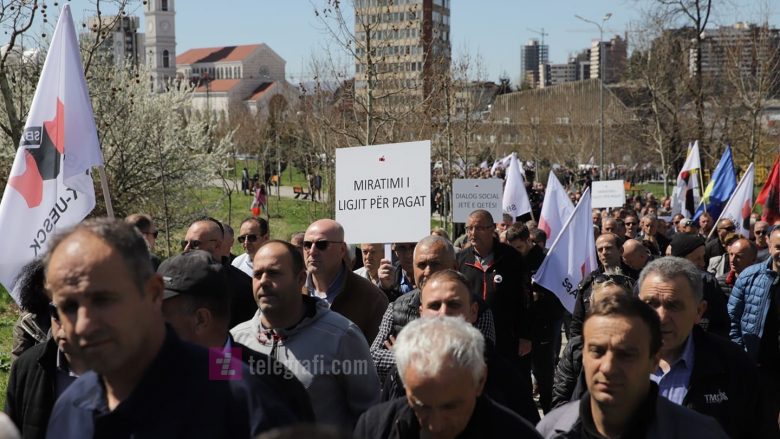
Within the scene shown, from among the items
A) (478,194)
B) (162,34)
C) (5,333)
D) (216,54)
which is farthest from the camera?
(216,54)

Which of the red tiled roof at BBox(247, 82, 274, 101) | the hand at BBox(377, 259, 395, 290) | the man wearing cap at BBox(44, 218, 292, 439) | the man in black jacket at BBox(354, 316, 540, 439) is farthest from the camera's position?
the red tiled roof at BBox(247, 82, 274, 101)

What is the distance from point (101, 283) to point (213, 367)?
39 cm

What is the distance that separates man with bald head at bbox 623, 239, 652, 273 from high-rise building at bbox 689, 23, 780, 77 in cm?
2937

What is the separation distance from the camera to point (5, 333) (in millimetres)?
12297

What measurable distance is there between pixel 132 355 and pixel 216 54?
192m

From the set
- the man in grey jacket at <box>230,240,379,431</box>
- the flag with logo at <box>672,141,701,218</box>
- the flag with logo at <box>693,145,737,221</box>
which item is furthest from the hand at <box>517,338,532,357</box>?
the flag with logo at <box>672,141,701,218</box>

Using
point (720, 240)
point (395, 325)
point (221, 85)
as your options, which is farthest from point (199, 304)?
point (221, 85)

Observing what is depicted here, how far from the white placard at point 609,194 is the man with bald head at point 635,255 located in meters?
12.9

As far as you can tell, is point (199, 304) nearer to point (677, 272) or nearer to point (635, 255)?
point (677, 272)

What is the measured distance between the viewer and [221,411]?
2.73 meters

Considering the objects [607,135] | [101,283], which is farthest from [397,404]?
[607,135]

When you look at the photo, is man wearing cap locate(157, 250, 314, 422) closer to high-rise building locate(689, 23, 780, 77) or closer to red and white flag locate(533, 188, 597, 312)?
red and white flag locate(533, 188, 597, 312)

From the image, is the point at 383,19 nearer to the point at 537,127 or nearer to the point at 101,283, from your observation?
the point at 101,283

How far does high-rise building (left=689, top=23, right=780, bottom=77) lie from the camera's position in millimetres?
35812
